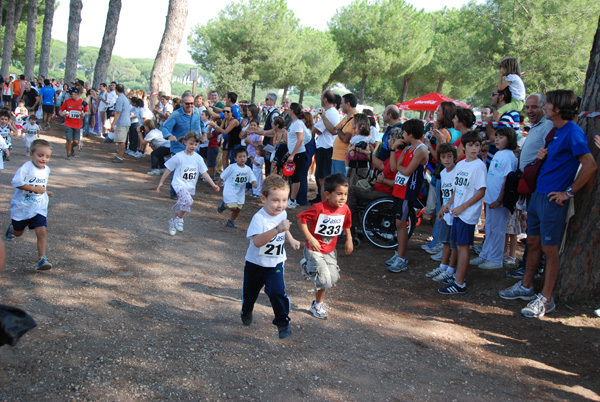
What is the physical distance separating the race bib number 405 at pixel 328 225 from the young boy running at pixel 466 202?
6.09 feet

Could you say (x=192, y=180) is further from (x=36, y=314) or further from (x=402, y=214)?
(x=36, y=314)

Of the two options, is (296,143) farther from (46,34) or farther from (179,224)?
(46,34)

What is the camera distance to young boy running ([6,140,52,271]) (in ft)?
18.0

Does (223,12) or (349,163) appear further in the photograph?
(223,12)

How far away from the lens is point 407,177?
22.6 ft

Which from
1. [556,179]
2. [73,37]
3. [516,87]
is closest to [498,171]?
[556,179]

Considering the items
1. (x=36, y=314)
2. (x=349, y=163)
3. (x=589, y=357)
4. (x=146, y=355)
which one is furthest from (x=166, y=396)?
(x=349, y=163)

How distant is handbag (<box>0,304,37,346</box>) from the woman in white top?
23.5ft

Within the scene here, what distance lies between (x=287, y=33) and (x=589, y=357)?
2015 inches

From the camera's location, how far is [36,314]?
448 cm

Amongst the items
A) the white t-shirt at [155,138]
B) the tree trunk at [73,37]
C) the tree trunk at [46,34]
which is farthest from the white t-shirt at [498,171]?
the tree trunk at [46,34]

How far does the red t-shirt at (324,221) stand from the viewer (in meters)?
4.86

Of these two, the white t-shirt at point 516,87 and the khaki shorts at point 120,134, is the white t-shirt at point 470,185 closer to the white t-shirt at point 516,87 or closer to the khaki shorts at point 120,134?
the white t-shirt at point 516,87

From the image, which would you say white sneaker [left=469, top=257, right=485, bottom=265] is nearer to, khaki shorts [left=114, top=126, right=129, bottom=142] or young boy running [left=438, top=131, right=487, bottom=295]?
young boy running [left=438, top=131, right=487, bottom=295]
